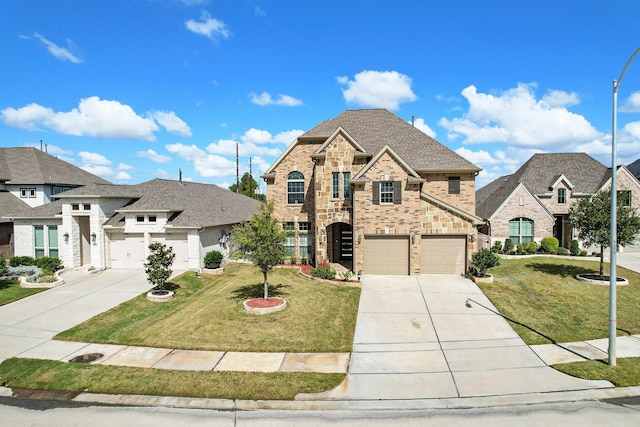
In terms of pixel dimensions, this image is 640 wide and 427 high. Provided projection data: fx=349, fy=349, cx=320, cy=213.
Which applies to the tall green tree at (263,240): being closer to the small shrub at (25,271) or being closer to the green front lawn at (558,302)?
the green front lawn at (558,302)

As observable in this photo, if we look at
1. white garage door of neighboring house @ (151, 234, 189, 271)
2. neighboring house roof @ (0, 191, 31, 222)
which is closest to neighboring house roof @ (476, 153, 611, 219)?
white garage door of neighboring house @ (151, 234, 189, 271)

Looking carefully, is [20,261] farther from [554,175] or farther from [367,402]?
[554,175]

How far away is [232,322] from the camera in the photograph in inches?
575

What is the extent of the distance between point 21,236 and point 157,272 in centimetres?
1518

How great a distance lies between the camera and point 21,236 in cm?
2534

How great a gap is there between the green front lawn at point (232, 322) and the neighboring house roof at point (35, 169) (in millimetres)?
22545

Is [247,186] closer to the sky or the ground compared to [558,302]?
closer to the sky

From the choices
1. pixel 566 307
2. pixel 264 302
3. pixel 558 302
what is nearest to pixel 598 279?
pixel 558 302

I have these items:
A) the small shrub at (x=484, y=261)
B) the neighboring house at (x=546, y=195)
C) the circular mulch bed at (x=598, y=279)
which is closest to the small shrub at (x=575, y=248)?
the neighboring house at (x=546, y=195)

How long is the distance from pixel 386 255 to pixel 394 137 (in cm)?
991

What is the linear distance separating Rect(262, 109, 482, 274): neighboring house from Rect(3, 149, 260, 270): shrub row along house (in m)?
6.04

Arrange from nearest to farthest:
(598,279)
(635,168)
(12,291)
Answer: (598,279), (12,291), (635,168)

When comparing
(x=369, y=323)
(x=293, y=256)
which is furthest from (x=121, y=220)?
(x=369, y=323)

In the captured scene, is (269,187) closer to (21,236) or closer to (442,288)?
(442,288)
